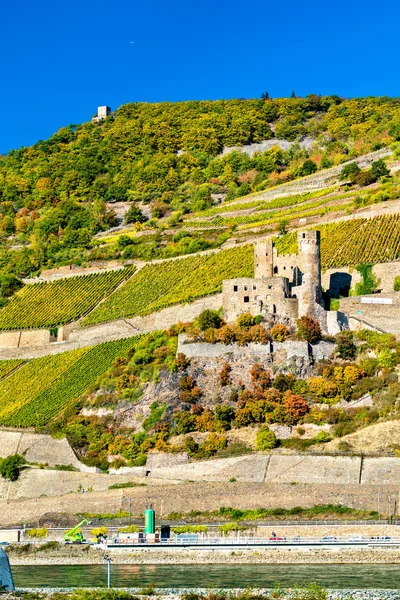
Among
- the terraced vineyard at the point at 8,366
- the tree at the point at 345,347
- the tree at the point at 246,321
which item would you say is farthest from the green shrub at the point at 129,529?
the terraced vineyard at the point at 8,366

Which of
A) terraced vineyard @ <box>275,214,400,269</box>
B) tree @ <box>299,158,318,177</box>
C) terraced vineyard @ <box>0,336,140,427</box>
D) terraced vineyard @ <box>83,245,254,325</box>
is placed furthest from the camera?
tree @ <box>299,158,318,177</box>

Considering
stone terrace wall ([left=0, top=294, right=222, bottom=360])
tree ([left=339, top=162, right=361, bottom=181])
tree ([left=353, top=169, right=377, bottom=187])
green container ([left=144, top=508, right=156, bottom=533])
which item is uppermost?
tree ([left=339, top=162, right=361, bottom=181])

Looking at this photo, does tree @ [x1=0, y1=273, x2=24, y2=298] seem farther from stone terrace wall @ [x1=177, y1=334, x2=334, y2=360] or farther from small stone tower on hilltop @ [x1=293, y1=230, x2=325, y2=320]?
stone terrace wall @ [x1=177, y1=334, x2=334, y2=360]

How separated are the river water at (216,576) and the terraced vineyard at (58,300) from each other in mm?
36097

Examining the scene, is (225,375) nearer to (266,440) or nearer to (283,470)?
(266,440)

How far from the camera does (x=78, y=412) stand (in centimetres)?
6675

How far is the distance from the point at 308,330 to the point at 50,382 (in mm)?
17503

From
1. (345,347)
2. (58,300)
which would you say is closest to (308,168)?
(58,300)

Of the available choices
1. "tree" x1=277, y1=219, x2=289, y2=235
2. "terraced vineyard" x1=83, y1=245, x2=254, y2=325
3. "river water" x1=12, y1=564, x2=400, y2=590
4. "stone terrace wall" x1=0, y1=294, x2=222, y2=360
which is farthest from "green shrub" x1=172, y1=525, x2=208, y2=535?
"tree" x1=277, y1=219, x2=289, y2=235

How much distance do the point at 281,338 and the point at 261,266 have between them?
722 cm

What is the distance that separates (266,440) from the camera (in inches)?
2261

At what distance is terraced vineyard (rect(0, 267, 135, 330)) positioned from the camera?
84.2 meters

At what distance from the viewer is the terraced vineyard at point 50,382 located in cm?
6919

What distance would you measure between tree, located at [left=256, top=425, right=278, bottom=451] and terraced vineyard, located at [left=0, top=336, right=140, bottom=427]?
13.9 meters
